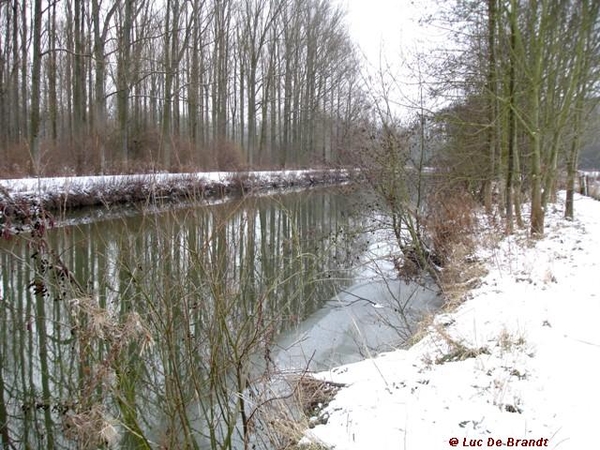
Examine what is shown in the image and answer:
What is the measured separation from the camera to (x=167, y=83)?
20.4 meters

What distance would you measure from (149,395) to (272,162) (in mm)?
32066

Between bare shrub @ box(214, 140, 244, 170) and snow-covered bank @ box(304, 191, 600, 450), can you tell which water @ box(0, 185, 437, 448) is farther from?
bare shrub @ box(214, 140, 244, 170)

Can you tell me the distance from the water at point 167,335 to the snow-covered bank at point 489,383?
2.08 ft

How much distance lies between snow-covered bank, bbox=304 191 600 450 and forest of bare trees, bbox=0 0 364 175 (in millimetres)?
6194

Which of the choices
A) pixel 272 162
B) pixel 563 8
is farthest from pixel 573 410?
pixel 272 162

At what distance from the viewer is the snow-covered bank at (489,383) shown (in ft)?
8.23

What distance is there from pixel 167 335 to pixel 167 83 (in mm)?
19558

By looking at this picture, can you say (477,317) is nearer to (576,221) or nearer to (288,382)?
(288,382)

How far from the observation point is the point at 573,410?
2.52 m

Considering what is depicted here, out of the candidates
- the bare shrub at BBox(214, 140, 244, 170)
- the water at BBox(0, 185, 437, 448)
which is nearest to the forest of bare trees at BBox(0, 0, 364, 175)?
the bare shrub at BBox(214, 140, 244, 170)

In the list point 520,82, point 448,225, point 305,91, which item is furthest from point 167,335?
point 305,91

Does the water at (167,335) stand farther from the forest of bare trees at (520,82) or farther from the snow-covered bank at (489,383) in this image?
the forest of bare trees at (520,82)

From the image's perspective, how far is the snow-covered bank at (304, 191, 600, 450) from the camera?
8.23ft

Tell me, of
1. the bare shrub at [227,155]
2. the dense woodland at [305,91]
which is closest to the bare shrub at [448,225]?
the dense woodland at [305,91]
